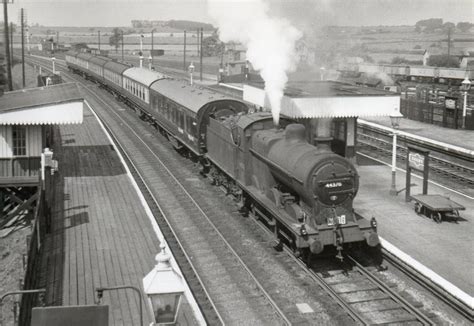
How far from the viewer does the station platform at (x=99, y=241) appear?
11.6 meters

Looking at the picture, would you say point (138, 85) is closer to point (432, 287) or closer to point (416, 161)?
point (416, 161)

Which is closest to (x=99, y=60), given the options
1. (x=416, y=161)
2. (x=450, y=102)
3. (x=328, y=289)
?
(x=450, y=102)

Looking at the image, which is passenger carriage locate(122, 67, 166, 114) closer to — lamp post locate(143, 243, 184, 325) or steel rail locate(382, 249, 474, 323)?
steel rail locate(382, 249, 474, 323)

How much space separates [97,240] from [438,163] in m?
15.7

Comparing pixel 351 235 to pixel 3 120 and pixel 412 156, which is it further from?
pixel 3 120

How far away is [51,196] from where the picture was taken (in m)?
19.2

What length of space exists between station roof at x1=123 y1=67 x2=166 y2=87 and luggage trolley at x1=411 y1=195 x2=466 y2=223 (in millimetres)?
20595

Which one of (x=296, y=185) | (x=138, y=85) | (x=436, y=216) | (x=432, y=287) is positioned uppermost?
(x=138, y=85)

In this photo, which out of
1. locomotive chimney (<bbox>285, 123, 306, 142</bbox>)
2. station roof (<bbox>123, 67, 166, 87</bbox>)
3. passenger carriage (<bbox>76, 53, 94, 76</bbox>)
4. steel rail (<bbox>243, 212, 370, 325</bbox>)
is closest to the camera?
steel rail (<bbox>243, 212, 370, 325</bbox>)

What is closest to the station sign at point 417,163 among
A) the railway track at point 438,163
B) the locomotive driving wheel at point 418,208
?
the locomotive driving wheel at point 418,208

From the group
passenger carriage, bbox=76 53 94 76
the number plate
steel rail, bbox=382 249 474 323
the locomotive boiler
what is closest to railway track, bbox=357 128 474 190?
steel rail, bbox=382 249 474 323

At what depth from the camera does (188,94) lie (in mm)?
25656

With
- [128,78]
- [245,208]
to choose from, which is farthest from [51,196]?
[128,78]

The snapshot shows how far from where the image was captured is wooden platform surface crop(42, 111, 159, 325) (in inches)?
464
